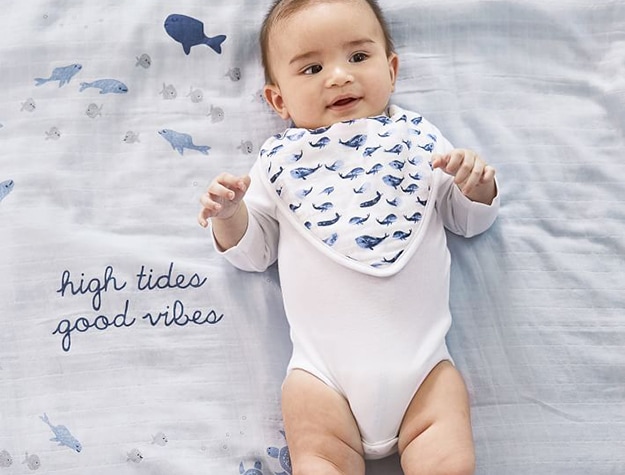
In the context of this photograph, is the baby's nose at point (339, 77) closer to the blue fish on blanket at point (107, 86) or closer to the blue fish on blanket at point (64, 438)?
the blue fish on blanket at point (107, 86)

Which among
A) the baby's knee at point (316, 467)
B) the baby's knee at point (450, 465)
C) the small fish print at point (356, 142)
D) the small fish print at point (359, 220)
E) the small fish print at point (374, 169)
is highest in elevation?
the small fish print at point (356, 142)

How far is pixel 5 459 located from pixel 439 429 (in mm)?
617

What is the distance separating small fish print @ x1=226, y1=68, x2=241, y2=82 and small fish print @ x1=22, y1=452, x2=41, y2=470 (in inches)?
26.6

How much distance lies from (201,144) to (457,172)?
0.45 metres

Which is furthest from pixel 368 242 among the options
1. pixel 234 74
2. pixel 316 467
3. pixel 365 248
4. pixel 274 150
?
pixel 234 74

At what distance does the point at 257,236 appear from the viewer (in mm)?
1343

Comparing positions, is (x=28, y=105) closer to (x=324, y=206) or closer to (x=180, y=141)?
(x=180, y=141)

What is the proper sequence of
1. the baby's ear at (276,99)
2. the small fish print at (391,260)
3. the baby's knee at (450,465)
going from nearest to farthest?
the baby's knee at (450,465), the small fish print at (391,260), the baby's ear at (276,99)

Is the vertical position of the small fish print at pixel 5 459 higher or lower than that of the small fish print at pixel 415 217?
lower

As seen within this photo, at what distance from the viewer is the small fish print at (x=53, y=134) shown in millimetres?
1454

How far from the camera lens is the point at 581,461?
128cm

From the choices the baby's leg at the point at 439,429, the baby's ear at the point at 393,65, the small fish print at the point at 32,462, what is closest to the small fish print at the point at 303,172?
the baby's ear at the point at 393,65

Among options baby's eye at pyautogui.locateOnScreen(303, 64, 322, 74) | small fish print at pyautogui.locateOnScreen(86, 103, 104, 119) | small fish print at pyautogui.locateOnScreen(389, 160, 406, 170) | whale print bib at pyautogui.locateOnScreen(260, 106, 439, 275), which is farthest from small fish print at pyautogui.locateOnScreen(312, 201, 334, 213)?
small fish print at pyautogui.locateOnScreen(86, 103, 104, 119)

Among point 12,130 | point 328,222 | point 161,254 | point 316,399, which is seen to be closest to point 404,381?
point 316,399
